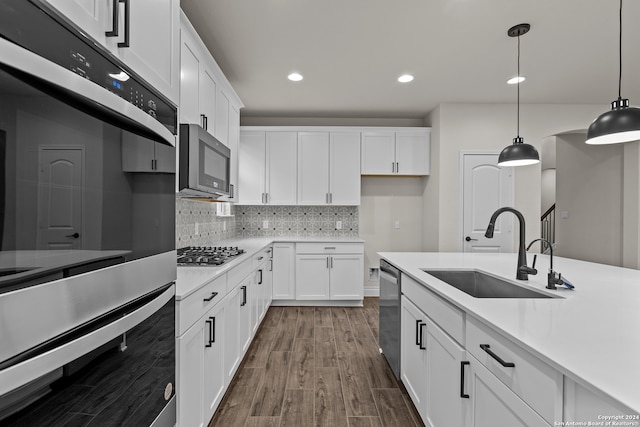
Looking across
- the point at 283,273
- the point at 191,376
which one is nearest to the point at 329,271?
the point at 283,273

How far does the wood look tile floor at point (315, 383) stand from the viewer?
1.95m

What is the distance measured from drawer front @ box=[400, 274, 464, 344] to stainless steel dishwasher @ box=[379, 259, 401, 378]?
0.73ft

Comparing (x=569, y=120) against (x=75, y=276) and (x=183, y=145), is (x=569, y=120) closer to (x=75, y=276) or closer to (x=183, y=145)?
(x=183, y=145)

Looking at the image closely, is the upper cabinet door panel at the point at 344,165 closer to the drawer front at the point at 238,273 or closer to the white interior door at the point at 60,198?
the drawer front at the point at 238,273

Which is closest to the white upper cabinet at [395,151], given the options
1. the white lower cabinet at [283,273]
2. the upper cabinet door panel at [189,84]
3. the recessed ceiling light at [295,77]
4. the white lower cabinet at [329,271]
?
the white lower cabinet at [329,271]

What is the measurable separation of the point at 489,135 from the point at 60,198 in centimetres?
463

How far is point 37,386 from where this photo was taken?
0.59m

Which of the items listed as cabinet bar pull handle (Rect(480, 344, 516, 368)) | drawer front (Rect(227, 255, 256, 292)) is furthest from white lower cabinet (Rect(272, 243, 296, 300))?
cabinet bar pull handle (Rect(480, 344, 516, 368))

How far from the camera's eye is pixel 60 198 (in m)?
0.64

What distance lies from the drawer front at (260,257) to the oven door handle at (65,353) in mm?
2048

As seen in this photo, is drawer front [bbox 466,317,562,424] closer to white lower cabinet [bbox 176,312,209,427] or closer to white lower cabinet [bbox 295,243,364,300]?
white lower cabinet [bbox 176,312,209,427]

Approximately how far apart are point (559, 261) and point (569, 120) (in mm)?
2850

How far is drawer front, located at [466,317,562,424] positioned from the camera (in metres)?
0.80

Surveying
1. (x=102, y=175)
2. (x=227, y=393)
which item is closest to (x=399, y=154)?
(x=227, y=393)
